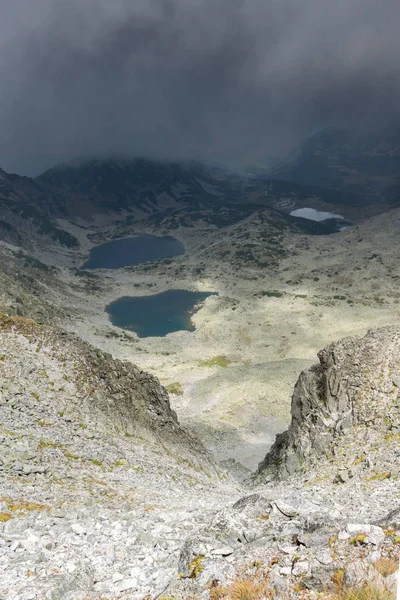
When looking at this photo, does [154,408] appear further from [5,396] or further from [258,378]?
[258,378]

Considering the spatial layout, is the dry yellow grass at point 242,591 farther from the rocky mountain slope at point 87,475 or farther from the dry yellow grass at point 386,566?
the dry yellow grass at point 386,566

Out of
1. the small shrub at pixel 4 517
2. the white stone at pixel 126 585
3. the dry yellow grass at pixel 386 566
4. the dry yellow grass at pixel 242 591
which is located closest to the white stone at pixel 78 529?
the small shrub at pixel 4 517

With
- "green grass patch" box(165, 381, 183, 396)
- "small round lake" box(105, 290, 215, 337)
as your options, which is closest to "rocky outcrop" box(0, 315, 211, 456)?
"green grass patch" box(165, 381, 183, 396)

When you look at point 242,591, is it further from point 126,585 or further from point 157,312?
point 157,312

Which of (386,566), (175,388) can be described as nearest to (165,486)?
(386,566)

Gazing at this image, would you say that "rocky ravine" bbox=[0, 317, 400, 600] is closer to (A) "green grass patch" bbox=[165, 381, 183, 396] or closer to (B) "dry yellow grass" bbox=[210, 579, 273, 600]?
(B) "dry yellow grass" bbox=[210, 579, 273, 600]

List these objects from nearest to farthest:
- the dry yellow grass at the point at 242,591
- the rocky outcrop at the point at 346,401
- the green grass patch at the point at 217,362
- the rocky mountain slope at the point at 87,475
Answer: the dry yellow grass at the point at 242,591 < the rocky mountain slope at the point at 87,475 < the rocky outcrop at the point at 346,401 < the green grass patch at the point at 217,362

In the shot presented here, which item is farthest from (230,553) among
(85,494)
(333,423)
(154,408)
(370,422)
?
(154,408)
